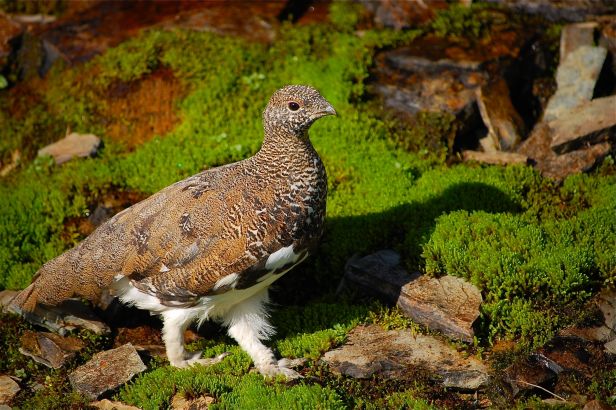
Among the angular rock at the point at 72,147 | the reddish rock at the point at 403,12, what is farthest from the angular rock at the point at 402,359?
the reddish rock at the point at 403,12

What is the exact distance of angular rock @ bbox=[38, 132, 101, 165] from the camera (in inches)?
366

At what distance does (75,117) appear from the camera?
990cm

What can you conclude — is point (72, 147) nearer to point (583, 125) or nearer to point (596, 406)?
point (583, 125)

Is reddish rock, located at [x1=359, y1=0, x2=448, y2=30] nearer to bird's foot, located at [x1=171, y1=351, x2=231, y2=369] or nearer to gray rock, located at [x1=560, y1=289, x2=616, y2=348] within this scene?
gray rock, located at [x1=560, y1=289, x2=616, y2=348]

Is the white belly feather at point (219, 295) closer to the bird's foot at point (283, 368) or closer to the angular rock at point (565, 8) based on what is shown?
the bird's foot at point (283, 368)

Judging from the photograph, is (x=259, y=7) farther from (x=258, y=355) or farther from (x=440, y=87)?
(x=258, y=355)

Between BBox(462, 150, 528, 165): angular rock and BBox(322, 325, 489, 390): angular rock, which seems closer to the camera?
BBox(322, 325, 489, 390): angular rock

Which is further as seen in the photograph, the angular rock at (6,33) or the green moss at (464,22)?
the angular rock at (6,33)

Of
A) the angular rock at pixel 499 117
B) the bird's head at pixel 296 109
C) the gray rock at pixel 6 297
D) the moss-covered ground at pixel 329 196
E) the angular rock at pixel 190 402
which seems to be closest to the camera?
the angular rock at pixel 190 402

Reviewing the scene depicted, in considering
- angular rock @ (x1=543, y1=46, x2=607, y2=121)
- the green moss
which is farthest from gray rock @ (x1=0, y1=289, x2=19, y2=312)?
angular rock @ (x1=543, y1=46, x2=607, y2=121)

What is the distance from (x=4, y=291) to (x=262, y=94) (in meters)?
4.20

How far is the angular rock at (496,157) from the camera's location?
28.6ft

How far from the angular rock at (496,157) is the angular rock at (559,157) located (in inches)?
6.4

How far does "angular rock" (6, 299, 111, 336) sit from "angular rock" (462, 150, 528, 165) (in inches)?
194
